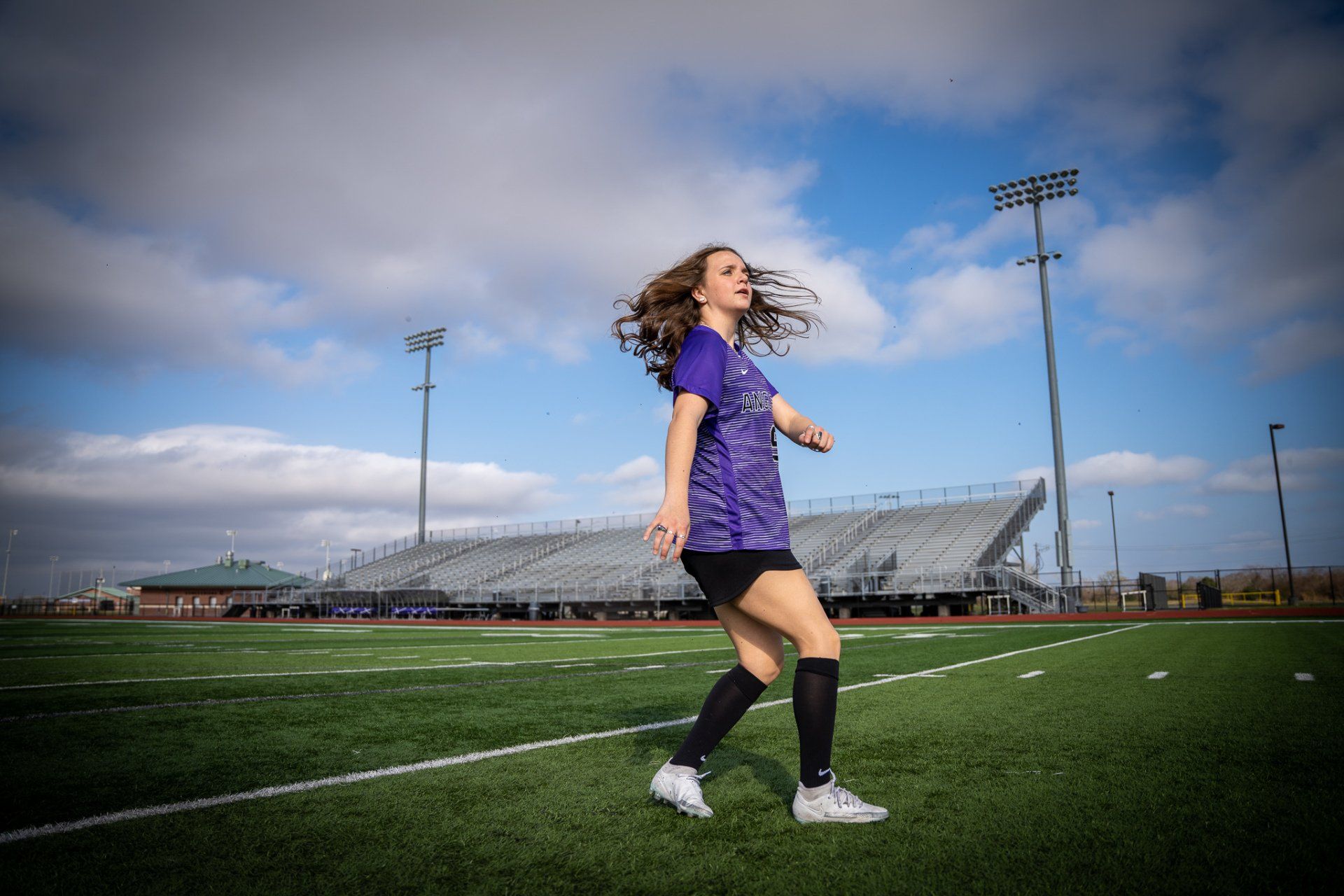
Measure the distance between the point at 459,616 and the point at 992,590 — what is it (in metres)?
24.8

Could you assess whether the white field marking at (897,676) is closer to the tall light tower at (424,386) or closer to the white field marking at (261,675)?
the white field marking at (261,675)

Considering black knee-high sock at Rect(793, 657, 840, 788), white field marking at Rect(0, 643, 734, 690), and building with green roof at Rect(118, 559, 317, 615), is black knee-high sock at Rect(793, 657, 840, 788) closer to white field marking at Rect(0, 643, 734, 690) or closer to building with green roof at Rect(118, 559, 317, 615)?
white field marking at Rect(0, 643, 734, 690)

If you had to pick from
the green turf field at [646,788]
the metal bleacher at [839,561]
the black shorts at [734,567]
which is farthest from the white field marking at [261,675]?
the metal bleacher at [839,561]

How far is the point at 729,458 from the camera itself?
2.76 meters

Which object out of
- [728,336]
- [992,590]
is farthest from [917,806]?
[992,590]

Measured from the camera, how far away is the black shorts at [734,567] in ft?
8.65

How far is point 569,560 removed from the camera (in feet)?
140

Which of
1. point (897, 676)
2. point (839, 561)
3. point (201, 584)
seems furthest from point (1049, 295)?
point (201, 584)

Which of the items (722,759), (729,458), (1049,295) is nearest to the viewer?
(729,458)

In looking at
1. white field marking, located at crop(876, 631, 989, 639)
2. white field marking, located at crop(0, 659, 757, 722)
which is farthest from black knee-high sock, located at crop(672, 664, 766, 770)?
white field marking, located at crop(876, 631, 989, 639)

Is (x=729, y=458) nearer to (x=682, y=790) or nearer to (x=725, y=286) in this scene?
(x=725, y=286)

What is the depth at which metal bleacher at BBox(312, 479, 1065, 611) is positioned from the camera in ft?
90.1

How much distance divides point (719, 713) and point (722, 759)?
0.86 m

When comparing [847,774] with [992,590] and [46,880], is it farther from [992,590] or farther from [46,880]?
[992,590]
